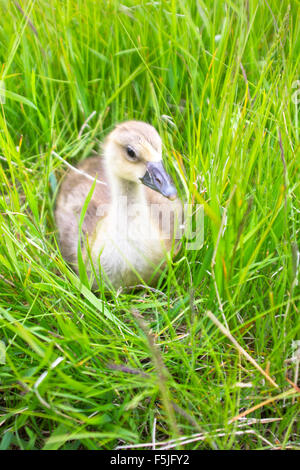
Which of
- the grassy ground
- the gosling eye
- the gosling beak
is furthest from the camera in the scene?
the gosling eye

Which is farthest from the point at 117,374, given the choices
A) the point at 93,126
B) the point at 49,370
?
the point at 93,126

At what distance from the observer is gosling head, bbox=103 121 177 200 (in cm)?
173

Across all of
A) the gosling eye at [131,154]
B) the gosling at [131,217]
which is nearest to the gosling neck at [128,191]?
the gosling at [131,217]

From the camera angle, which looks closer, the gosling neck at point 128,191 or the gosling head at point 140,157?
the gosling head at point 140,157

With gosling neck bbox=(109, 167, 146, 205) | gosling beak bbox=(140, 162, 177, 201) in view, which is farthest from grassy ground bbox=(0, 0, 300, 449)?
gosling neck bbox=(109, 167, 146, 205)

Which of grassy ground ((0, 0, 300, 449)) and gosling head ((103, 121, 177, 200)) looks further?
gosling head ((103, 121, 177, 200))

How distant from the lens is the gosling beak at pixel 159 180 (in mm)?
1709

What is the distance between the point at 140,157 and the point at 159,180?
0.14 meters

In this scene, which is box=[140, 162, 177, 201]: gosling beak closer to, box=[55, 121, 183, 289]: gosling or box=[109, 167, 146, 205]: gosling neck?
box=[55, 121, 183, 289]: gosling

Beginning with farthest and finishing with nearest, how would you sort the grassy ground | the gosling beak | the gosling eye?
the gosling eye < the gosling beak < the grassy ground

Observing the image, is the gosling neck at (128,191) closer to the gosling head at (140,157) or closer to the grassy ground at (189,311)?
the gosling head at (140,157)

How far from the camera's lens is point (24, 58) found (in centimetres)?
224

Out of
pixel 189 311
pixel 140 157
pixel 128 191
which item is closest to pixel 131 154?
pixel 140 157

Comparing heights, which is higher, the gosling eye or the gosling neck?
the gosling eye
